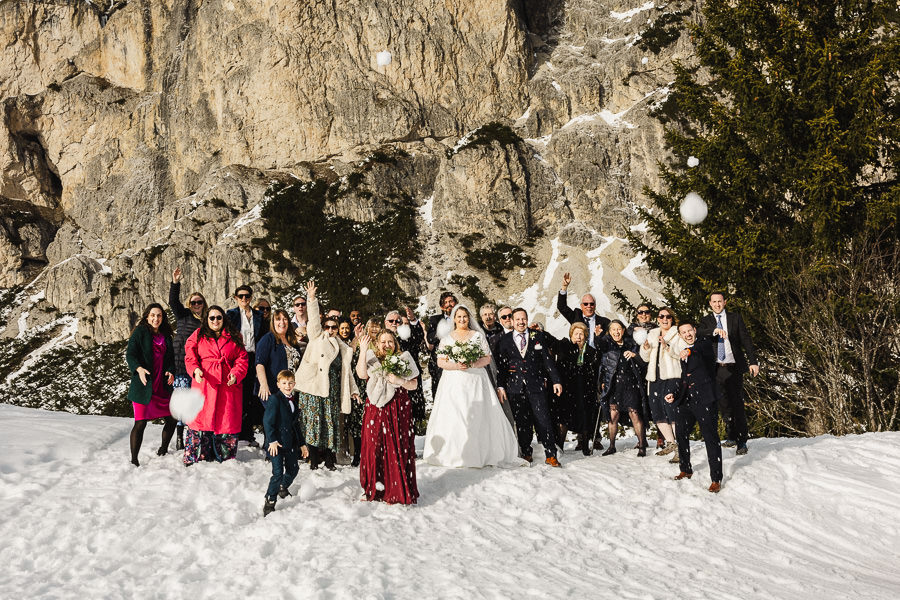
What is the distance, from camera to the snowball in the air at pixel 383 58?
286 ft

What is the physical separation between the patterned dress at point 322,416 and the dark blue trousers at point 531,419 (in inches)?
105

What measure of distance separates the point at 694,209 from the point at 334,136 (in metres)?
79.9

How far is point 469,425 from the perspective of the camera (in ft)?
29.0

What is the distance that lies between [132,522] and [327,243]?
79.0 m

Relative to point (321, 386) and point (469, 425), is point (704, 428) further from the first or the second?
point (321, 386)

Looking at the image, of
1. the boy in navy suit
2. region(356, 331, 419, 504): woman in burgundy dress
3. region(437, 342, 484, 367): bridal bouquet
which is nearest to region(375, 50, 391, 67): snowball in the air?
region(437, 342, 484, 367): bridal bouquet

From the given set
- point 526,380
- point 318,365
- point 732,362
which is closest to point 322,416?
point 318,365

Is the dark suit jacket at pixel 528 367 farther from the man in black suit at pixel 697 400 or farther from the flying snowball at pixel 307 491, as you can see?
the flying snowball at pixel 307 491

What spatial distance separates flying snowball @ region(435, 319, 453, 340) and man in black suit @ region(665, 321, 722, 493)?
11.7 ft

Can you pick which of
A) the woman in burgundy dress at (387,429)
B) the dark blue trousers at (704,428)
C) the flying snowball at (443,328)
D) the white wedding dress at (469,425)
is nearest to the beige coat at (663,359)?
the dark blue trousers at (704,428)

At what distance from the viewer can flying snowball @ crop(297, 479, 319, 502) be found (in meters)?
7.27

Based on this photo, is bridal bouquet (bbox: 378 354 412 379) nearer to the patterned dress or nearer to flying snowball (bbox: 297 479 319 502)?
the patterned dress

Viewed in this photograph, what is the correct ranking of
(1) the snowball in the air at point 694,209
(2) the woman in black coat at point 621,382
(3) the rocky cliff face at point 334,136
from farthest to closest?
(3) the rocky cliff face at point 334,136 → (1) the snowball in the air at point 694,209 → (2) the woman in black coat at point 621,382

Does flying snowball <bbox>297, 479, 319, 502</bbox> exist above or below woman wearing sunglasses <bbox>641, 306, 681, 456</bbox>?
below
